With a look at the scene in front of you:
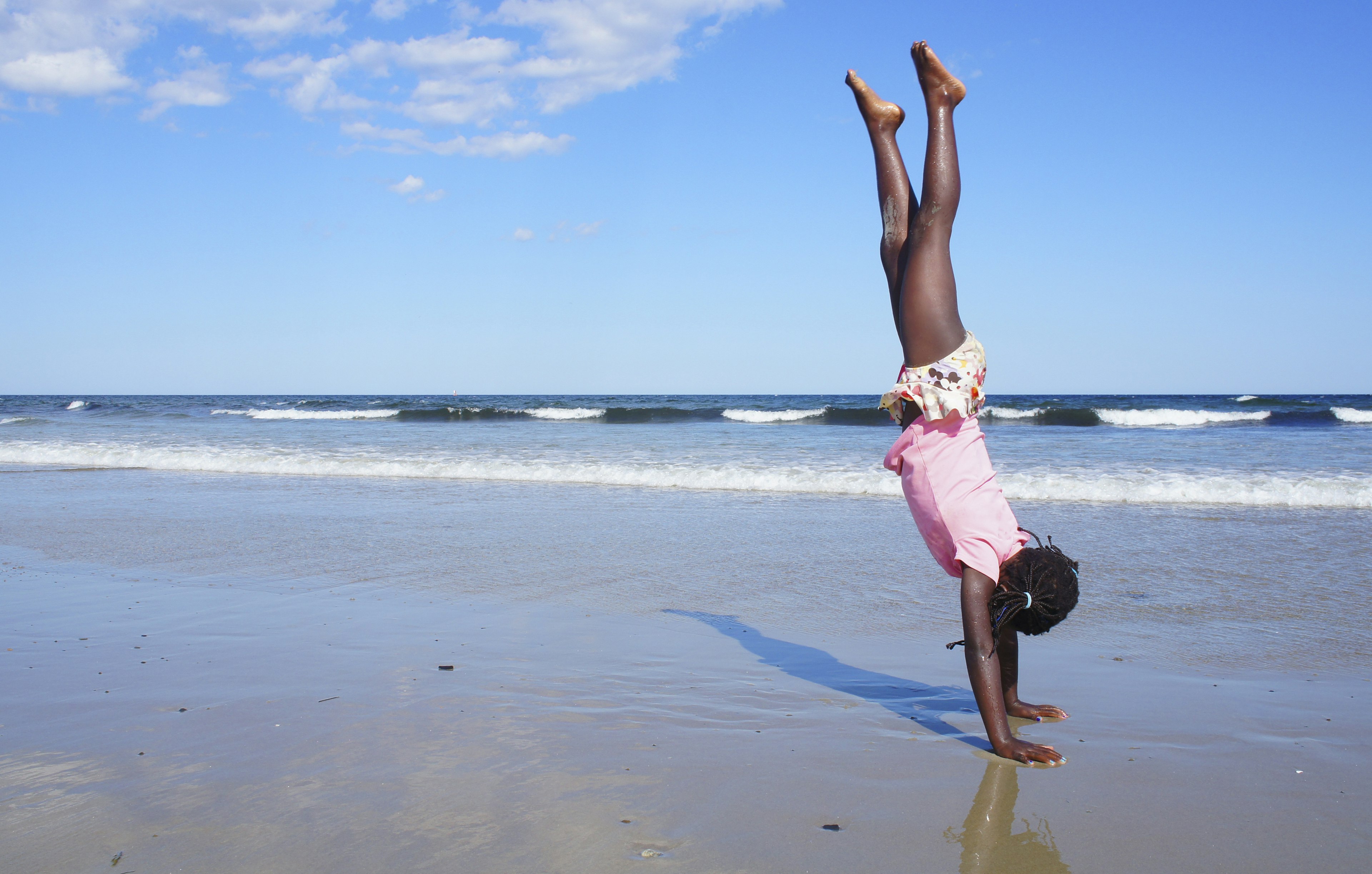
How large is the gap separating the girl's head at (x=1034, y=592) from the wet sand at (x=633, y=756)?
453 millimetres

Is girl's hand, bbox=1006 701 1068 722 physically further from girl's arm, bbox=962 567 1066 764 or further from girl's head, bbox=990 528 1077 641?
girl's head, bbox=990 528 1077 641

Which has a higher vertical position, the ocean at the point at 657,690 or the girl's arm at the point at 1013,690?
the girl's arm at the point at 1013,690

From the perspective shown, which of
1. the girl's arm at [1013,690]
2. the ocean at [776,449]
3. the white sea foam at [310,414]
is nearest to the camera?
the girl's arm at [1013,690]

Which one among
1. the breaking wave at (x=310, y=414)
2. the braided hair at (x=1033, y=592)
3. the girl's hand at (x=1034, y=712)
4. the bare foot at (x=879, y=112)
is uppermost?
the bare foot at (x=879, y=112)

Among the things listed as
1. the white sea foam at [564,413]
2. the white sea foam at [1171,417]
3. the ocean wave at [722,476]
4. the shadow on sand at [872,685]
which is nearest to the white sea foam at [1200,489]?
the ocean wave at [722,476]

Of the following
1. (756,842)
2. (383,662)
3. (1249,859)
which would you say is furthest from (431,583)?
(1249,859)

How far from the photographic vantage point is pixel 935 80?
8.93 feet

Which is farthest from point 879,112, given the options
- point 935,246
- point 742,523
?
point 742,523

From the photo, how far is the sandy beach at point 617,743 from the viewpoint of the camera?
2176 mm

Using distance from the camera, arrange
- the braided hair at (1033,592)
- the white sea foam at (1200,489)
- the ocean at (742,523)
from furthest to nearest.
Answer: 1. the white sea foam at (1200,489)
2. the ocean at (742,523)
3. the braided hair at (1033,592)

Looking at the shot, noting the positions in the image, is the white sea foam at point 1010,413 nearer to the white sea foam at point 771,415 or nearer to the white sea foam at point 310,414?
the white sea foam at point 771,415

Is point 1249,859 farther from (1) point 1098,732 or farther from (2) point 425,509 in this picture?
(2) point 425,509

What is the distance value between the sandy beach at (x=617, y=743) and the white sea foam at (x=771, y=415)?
26.9 metres

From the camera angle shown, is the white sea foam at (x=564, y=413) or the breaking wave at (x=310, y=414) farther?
the white sea foam at (x=564, y=413)
